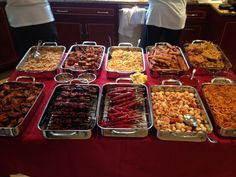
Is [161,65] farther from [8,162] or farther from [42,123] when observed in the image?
[8,162]

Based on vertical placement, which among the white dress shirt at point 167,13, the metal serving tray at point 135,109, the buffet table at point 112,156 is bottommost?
the buffet table at point 112,156

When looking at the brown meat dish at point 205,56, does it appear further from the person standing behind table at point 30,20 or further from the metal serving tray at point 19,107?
the person standing behind table at point 30,20

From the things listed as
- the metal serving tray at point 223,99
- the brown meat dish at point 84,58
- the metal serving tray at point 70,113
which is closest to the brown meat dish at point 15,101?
the metal serving tray at point 70,113

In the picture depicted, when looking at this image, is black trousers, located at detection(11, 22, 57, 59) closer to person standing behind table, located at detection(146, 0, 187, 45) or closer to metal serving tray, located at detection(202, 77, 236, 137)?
person standing behind table, located at detection(146, 0, 187, 45)

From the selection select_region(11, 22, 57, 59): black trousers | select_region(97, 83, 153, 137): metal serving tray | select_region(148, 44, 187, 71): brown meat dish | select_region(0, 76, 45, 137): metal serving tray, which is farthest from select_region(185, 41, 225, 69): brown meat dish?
select_region(11, 22, 57, 59): black trousers

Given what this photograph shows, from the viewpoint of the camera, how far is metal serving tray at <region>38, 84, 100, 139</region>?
46.3 inches

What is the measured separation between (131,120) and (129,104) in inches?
4.6

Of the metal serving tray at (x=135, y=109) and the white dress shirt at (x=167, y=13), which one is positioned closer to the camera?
the metal serving tray at (x=135, y=109)

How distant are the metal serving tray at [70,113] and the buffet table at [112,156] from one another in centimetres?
5

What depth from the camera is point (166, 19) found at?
7.65 feet

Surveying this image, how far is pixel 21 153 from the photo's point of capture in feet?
4.11

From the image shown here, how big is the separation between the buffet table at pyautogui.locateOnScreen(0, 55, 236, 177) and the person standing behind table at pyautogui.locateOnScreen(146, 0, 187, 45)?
1.42 meters

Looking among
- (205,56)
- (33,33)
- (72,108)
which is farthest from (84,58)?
(205,56)

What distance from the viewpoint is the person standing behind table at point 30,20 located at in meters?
2.09
